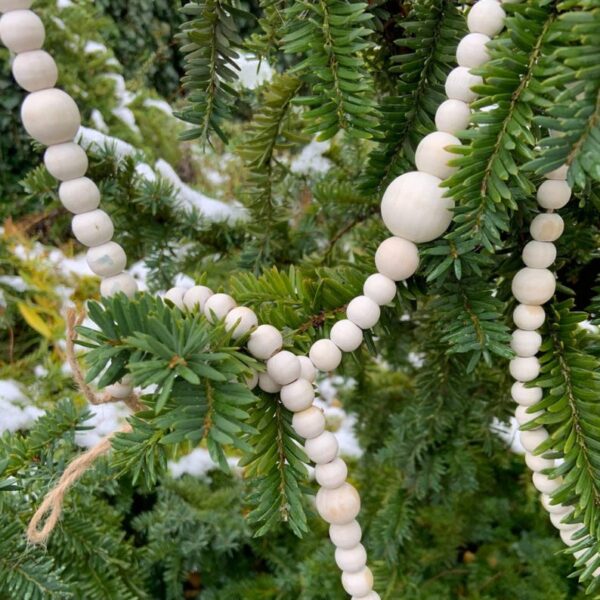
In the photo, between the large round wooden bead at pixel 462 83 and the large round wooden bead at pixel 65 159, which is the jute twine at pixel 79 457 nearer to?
the large round wooden bead at pixel 65 159

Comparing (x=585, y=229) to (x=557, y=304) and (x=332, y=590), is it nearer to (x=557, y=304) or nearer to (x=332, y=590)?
(x=557, y=304)

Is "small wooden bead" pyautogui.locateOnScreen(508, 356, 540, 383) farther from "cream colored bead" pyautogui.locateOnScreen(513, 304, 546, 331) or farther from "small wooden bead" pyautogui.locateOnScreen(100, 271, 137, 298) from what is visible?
"small wooden bead" pyautogui.locateOnScreen(100, 271, 137, 298)

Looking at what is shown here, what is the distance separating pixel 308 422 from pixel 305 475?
0.02 m

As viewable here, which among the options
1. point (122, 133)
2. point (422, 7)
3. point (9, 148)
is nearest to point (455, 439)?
point (422, 7)

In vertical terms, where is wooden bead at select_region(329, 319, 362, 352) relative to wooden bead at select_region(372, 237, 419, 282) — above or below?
below

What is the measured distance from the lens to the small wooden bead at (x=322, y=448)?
0.85 ft

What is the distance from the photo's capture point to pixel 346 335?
0.86 ft

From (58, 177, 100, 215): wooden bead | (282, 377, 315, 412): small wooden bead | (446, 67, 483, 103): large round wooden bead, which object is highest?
(446, 67, 483, 103): large round wooden bead

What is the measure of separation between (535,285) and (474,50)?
11cm

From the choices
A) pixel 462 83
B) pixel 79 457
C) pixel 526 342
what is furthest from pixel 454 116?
pixel 79 457

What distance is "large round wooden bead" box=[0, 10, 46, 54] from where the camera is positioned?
9.4 inches

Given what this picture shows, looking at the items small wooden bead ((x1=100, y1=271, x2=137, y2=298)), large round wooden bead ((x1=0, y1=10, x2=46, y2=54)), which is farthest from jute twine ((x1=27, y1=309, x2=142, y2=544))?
large round wooden bead ((x1=0, y1=10, x2=46, y2=54))

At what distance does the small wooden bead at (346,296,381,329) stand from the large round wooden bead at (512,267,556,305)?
0.08 meters

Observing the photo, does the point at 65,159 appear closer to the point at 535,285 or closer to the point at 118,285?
the point at 118,285
